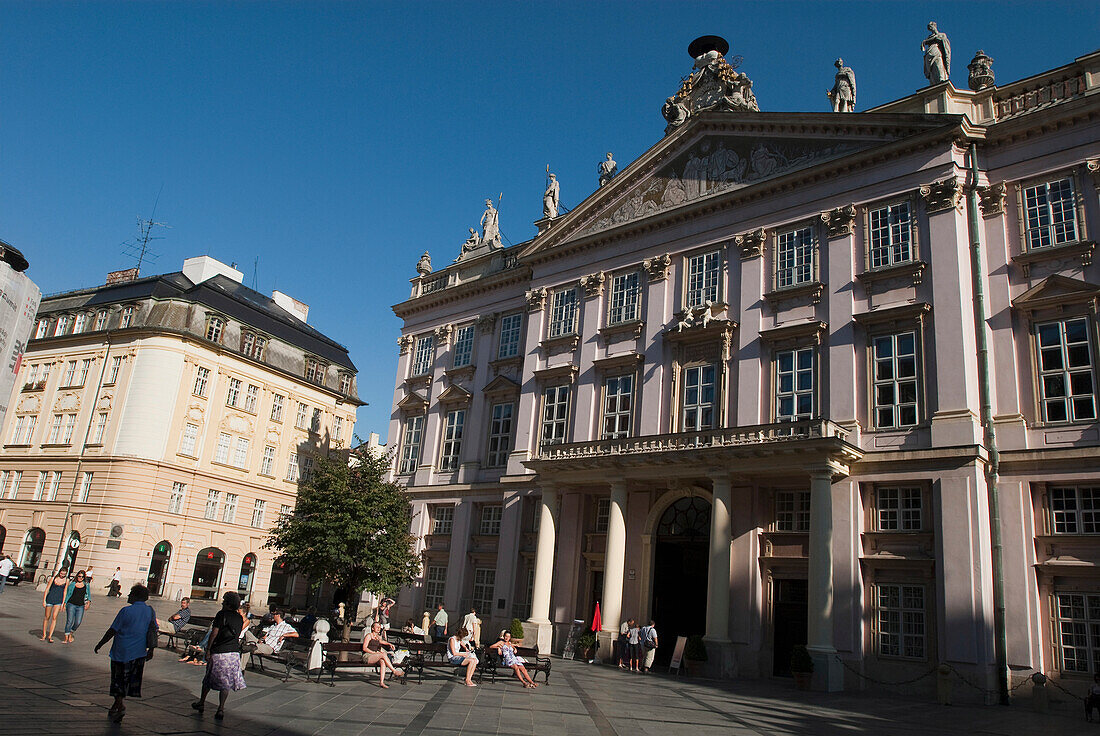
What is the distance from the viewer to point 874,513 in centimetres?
2445

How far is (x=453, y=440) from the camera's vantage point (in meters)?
40.1

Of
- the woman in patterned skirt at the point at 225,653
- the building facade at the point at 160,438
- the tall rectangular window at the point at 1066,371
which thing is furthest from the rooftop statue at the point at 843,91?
the building facade at the point at 160,438

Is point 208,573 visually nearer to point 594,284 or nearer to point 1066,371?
point 594,284

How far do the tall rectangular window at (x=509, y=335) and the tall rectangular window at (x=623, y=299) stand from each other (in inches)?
245

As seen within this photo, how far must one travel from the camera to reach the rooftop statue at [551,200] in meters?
39.8

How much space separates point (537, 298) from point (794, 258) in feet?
42.4

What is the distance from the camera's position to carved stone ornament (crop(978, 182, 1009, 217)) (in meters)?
25.1

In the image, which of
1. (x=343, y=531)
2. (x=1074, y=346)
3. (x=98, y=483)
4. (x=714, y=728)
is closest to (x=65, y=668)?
(x=714, y=728)

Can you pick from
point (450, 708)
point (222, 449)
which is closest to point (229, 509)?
point (222, 449)

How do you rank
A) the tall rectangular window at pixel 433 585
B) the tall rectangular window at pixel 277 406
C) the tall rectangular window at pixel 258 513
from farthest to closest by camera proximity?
the tall rectangular window at pixel 277 406, the tall rectangular window at pixel 258 513, the tall rectangular window at pixel 433 585

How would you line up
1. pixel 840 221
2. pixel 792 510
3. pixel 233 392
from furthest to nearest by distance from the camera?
pixel 233 392 < pixel 840 221 < pixel 792 510

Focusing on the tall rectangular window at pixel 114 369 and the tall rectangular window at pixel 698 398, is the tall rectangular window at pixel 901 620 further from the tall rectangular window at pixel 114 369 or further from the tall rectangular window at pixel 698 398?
the tall rectangular window at pixel 114 369

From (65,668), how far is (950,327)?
23.9 metres

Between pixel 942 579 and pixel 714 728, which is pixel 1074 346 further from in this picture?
pixel 714 728
